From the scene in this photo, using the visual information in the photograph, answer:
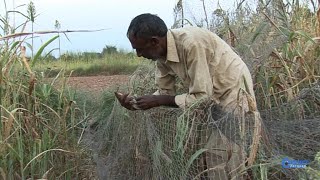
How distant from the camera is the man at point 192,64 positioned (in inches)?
93.0

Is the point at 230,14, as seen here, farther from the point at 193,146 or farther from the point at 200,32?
the point at 193,146

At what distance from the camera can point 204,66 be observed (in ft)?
7.80

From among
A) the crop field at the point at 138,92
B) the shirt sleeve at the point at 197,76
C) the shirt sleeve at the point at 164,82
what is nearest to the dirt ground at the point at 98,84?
the crop field at the point at 138,92

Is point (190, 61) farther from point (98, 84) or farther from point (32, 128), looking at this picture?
point (98, 84)

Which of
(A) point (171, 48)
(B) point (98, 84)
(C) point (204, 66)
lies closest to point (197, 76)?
(C) point (204, 66)

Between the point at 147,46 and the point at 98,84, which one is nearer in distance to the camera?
the point at 147,46

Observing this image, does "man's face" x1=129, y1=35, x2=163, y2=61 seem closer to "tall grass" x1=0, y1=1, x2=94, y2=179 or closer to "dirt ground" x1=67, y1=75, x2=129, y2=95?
"tall grass" x1=0, y1=1, x2=94, y2=179

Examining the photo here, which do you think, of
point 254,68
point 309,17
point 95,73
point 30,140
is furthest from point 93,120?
point 95,73

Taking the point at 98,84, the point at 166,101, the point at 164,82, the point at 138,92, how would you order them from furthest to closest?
the point at 98,84 < the point at 138,92 < the point at 164,82 < the point at 166,101

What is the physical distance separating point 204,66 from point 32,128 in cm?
84

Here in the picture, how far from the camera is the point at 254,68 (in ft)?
10.00

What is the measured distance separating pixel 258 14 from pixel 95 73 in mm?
6070

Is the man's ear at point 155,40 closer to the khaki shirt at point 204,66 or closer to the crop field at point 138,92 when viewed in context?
the khaki shirt at point 204,66

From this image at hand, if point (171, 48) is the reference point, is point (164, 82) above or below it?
below
